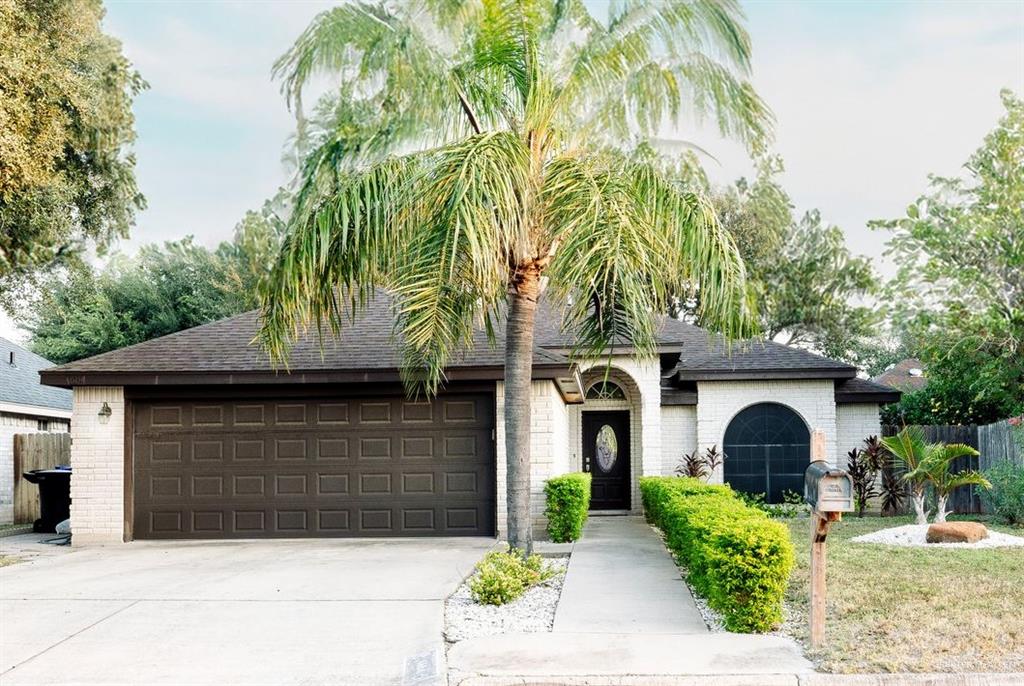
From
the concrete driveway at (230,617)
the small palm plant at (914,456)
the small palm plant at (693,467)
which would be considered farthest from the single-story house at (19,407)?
the small palm plant at (914,456)

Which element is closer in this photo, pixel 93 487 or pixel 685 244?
pixel 685 244

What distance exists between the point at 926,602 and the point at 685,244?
13.6 feet

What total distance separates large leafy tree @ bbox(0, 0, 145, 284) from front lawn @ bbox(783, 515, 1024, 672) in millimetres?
11974

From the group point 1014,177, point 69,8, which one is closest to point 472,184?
point 69,8

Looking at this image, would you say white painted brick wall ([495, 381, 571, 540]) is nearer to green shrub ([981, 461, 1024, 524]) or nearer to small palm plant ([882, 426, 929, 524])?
small palm plant ([882, 426, 929, 524])

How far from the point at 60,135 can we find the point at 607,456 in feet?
42.8

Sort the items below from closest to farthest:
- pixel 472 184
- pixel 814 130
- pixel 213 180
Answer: pixel 472 184 → pixel 814 130 → pixel 213 180

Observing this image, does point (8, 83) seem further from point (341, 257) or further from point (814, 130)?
point (814, 130)

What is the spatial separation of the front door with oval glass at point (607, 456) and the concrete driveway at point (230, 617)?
9570 mm

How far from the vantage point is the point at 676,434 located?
67.6ft

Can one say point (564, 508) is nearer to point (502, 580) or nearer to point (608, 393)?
point (502, 580)

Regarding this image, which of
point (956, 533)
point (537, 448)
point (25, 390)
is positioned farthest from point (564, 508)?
point (25, 390)

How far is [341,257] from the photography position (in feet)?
34.4

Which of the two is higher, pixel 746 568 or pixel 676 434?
pixel 676 434
